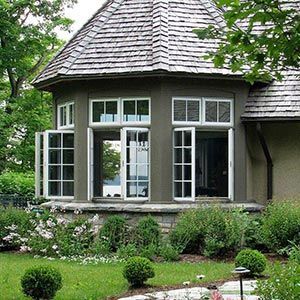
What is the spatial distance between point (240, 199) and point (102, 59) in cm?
389

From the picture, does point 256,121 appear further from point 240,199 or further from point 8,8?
point 8,8

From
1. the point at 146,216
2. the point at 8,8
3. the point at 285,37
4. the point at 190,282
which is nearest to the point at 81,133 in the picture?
the point at 146,216

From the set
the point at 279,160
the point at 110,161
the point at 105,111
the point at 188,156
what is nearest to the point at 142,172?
the point at 188,156

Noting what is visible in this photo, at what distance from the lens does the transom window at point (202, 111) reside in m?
13.3

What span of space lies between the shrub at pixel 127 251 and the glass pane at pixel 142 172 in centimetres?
178

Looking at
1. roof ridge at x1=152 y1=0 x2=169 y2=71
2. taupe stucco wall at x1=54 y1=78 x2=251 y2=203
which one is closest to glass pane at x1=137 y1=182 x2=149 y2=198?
taupe stucco wall at x1=54 y1=78 x2=251 y2=203

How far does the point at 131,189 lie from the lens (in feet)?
43.3

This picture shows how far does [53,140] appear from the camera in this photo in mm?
14203

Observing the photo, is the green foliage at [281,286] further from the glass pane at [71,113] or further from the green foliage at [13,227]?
the glass pane at [71,113]

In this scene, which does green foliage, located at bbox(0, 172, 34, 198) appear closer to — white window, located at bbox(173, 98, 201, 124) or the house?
the house

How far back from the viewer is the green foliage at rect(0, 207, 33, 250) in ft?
43.3

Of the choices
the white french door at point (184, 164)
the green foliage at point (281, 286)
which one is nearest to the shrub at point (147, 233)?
the white french door at point (184, 164)

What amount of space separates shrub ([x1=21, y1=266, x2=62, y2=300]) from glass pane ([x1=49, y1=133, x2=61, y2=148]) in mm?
6504

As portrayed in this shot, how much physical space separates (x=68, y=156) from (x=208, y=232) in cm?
375
